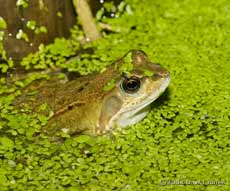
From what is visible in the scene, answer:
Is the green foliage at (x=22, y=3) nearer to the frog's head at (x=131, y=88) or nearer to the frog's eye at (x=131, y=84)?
the frog's head at (x=131, y=88)

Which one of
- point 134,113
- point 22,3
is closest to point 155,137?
point 134,113

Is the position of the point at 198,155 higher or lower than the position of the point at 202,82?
lower

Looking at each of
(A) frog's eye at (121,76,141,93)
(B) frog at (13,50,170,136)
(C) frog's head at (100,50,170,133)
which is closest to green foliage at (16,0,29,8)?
(B) frog at (13,50,170,136)


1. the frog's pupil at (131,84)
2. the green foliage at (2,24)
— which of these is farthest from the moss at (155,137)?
the green foliage at (2,24)

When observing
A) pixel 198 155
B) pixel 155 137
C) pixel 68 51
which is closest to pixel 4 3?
pixel 68 51

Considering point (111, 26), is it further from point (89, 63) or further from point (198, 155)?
point (198, 155)

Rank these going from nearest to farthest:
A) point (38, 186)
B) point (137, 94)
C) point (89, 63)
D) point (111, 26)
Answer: point (38, 186), point (137, 94), point (89, 63), point (111, 26)
